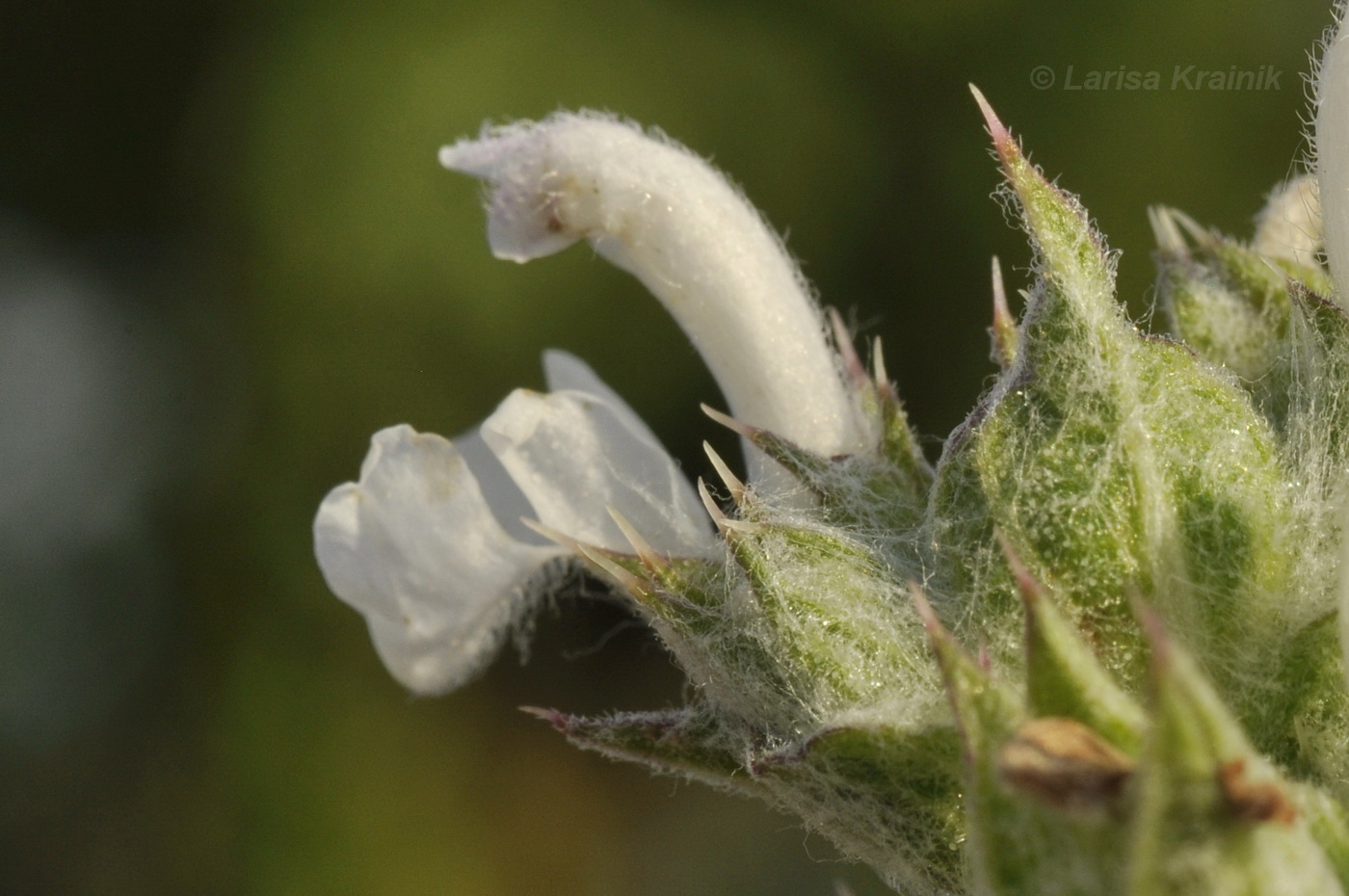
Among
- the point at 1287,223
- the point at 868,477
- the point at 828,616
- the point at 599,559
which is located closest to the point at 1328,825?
the point at 828,616

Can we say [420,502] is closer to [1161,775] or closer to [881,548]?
[881,548]

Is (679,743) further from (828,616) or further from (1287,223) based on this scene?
(1287,223)

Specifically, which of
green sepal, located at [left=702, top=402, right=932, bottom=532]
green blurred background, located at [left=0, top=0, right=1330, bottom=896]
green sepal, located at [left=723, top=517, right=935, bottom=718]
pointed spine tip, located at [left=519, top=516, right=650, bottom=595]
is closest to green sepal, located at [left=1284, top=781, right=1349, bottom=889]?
green sepal, located at [left=723, top=517, right=935, bottom=718]

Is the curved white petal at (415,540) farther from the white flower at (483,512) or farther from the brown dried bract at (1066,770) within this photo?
the brown dried bract at (1066,770)

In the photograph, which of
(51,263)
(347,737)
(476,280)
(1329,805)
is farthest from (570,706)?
(1329,805)

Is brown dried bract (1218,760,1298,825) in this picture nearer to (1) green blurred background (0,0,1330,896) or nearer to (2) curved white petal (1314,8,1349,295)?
(2) curved white petal (1314,8,1349,295)
